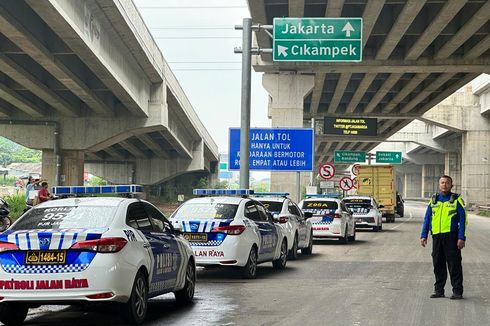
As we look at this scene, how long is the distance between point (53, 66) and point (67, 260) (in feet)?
75.0

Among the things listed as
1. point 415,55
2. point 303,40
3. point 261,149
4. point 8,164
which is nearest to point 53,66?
point 261,149

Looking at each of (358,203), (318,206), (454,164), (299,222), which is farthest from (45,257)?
(454,164)

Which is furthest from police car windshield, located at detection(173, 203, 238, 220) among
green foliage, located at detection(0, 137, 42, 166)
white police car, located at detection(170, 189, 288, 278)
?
green foliage, located at detection(0, 137, 42, 166)

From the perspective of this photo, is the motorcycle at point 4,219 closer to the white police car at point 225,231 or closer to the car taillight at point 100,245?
the white police car at point 225,231

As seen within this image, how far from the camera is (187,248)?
11.0m

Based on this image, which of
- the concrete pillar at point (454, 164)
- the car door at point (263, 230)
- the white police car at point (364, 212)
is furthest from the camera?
the concrete pillar at point (454, 164)

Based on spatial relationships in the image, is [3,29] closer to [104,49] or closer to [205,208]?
[104,49]

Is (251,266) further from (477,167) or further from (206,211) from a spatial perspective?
(477,167)

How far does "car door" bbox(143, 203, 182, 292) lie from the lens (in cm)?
962

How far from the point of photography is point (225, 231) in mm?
13602

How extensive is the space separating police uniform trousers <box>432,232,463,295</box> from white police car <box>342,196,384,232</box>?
2201 cm

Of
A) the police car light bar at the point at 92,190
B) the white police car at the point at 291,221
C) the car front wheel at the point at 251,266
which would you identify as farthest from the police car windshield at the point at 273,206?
the police car light bar at the point at 92,190

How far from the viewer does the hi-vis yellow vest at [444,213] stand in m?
11.6

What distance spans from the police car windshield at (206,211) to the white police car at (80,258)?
4329 millimetres
